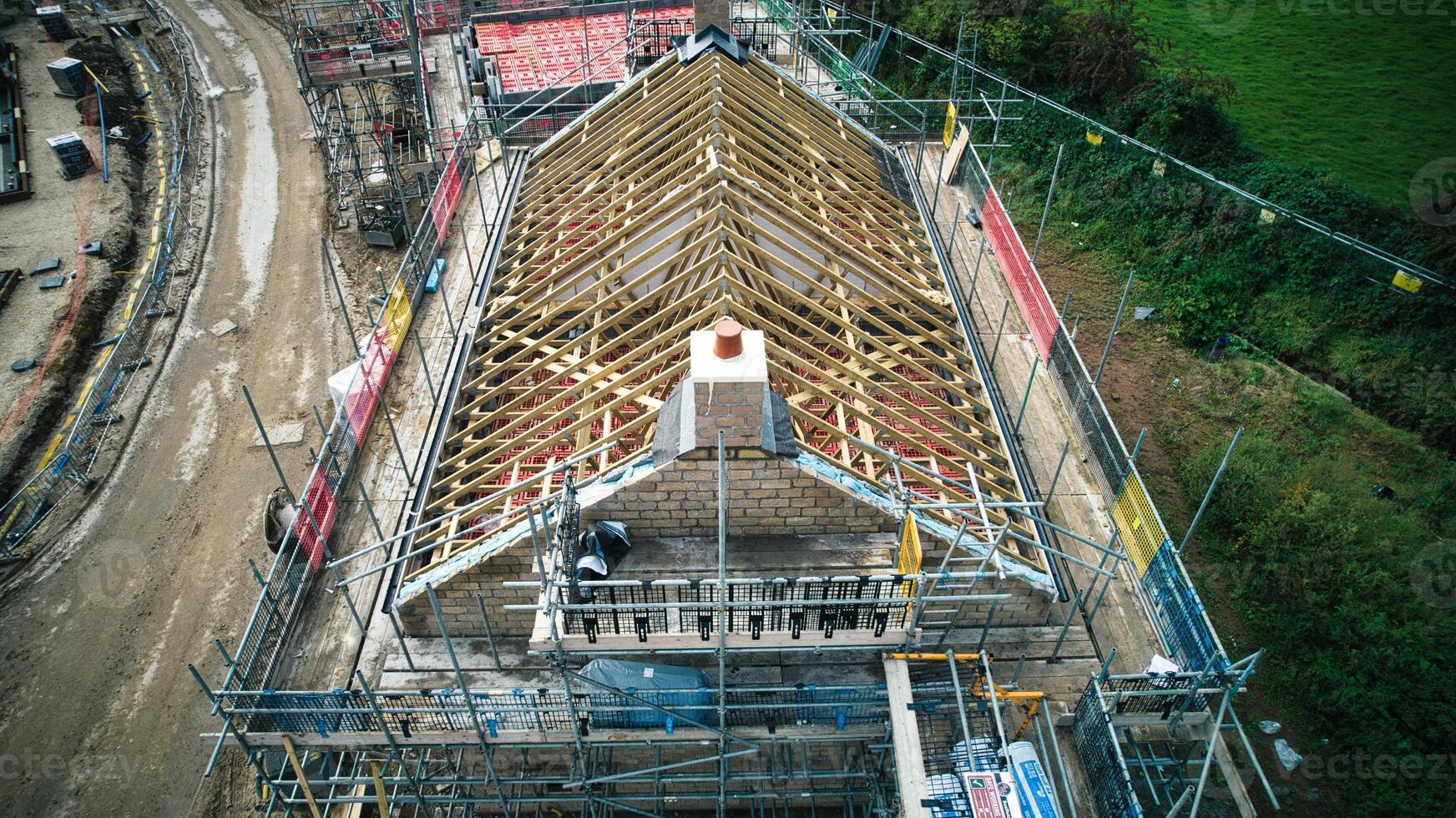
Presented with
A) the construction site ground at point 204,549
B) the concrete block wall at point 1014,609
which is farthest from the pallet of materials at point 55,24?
the concrete block wall at point 1014,609

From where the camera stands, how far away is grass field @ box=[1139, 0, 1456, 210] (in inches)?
1067

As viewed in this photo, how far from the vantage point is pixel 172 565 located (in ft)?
59.2

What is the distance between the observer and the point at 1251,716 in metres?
15.1

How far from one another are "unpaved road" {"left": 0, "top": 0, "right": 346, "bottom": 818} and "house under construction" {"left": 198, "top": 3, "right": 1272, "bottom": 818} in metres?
1.56

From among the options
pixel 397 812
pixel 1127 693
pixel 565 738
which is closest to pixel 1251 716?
pixel 1127 693

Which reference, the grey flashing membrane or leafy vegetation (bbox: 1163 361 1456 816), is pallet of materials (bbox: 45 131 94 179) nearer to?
the grey flashing membrane

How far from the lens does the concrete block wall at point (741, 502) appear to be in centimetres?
1107

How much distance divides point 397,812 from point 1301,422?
21217 millimetres

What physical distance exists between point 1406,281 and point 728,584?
21.3m

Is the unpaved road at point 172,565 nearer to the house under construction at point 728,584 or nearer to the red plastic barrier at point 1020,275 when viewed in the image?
the house under construction at point 728,584

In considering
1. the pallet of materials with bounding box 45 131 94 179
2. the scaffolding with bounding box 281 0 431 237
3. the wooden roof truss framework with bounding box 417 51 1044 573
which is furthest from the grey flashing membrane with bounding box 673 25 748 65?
the pallet of materials with bounding box 45 131 94 179

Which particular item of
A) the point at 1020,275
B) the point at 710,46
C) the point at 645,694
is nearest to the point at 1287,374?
the point at 1020,275

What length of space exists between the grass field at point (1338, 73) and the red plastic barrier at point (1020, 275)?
12127 mm

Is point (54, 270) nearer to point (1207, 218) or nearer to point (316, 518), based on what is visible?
point (316, 518)
